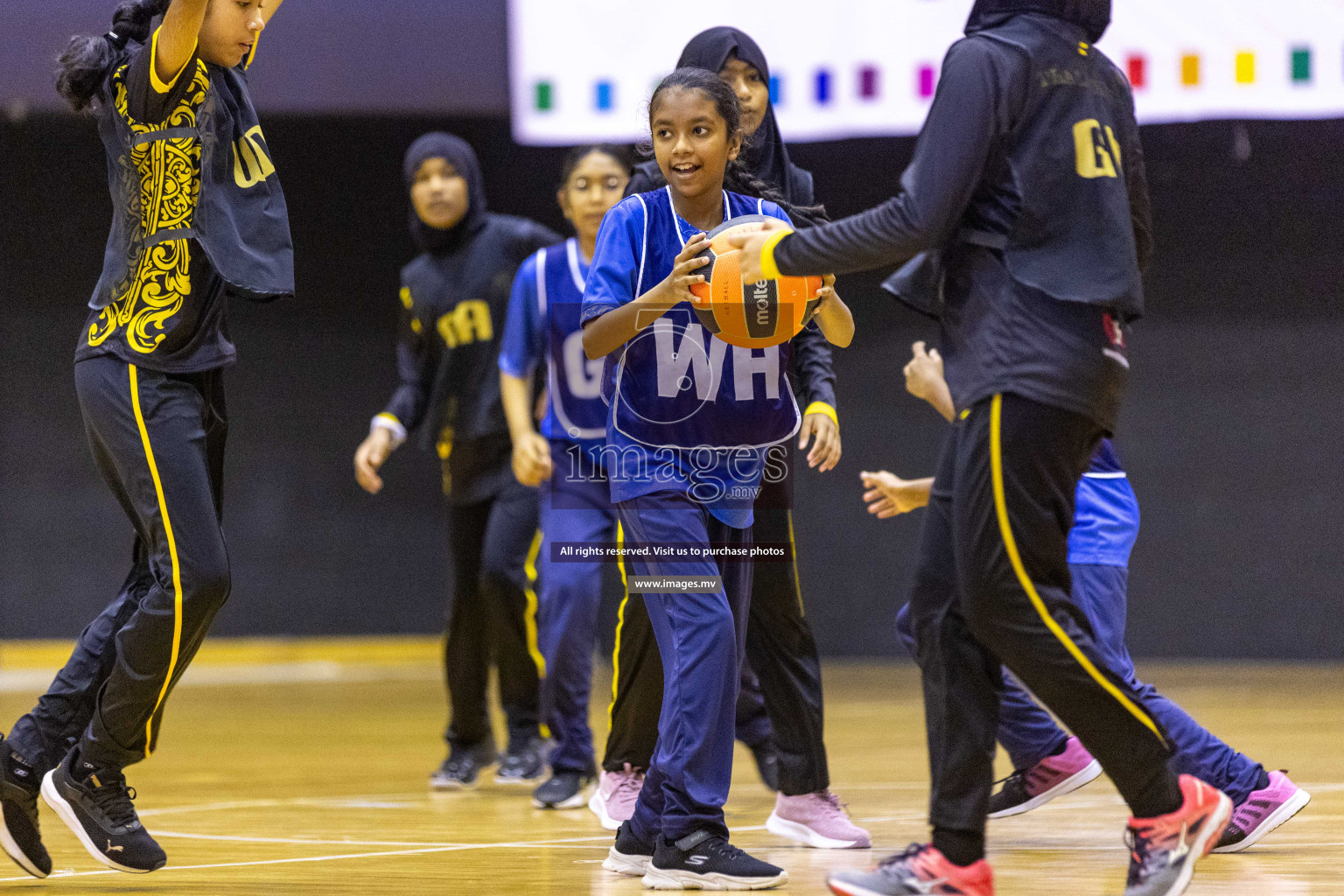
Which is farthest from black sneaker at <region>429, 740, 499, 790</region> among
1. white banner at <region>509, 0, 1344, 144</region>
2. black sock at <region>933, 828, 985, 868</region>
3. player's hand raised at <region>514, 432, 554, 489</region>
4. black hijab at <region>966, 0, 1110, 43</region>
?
white banner at <region>509, 0, 1344, 144</region>

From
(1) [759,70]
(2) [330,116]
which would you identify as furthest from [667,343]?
(2) [330,116]

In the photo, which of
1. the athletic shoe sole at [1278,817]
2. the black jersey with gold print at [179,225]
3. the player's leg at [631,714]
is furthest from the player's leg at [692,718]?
the athletic shoe sole at [1278,817]

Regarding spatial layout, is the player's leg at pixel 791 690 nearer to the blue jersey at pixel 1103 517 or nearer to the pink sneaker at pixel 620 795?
the pink sneaker at pixel 620 795

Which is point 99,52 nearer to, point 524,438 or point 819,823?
point 524,438

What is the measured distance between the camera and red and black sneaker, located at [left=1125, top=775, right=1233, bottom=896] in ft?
7.64

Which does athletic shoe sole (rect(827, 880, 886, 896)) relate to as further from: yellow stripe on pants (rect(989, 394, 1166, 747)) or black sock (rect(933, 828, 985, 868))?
yellow stripe on pants (rect(989, 394, 1166, 747))

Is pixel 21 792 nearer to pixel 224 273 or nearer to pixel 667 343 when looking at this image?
pixel 224 273

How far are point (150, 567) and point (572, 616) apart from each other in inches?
63.8

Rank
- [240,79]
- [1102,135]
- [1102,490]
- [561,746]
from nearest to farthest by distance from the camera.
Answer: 1. [1102,135]
2. [240,79]
3. [1102,490]
4. [561,746]

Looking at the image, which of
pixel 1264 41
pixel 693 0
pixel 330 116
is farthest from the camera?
pixel 330 116

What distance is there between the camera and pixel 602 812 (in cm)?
372

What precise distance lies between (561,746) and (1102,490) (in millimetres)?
1740

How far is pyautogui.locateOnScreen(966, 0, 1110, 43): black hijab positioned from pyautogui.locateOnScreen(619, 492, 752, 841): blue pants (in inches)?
41.3

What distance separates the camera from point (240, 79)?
312cm
